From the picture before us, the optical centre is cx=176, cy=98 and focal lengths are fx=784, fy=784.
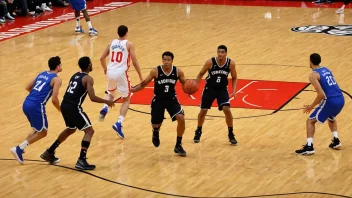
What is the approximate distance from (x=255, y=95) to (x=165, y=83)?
12.7 ft

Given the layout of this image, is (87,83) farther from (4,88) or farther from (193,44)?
(193,44)

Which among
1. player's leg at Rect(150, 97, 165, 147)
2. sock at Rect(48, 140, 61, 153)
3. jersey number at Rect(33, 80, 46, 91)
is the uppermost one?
jersey number at Rect(33, 80, 46, 91)

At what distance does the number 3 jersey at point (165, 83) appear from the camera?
11.3 metres

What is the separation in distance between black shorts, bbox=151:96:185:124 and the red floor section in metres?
2.96

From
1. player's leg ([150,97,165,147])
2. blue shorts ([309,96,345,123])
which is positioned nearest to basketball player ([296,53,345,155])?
blue shorts ([309,96,345,123])

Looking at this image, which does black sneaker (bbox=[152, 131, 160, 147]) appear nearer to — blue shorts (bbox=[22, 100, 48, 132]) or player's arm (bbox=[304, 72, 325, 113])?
blue shorts (bbox=[22, 100, 48, 132])

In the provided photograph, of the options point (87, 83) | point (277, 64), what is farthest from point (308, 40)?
point (87, 83)

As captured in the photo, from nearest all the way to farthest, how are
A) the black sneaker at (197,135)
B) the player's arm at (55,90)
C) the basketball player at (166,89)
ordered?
the player's arm at (55,90) < the basketball player at (166,89) < the black sneaker at (197,135)

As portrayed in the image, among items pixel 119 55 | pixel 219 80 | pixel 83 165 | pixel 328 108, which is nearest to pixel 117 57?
pixel 119 55

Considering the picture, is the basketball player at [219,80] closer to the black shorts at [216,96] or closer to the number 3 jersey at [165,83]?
the black shorts at [216,96]

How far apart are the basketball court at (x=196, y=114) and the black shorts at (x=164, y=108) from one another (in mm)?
586

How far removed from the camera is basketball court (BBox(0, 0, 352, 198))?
34.0 feet

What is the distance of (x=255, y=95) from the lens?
48.6ft

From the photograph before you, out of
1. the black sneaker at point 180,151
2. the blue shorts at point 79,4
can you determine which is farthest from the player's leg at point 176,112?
the blue shorts at point 79,4
